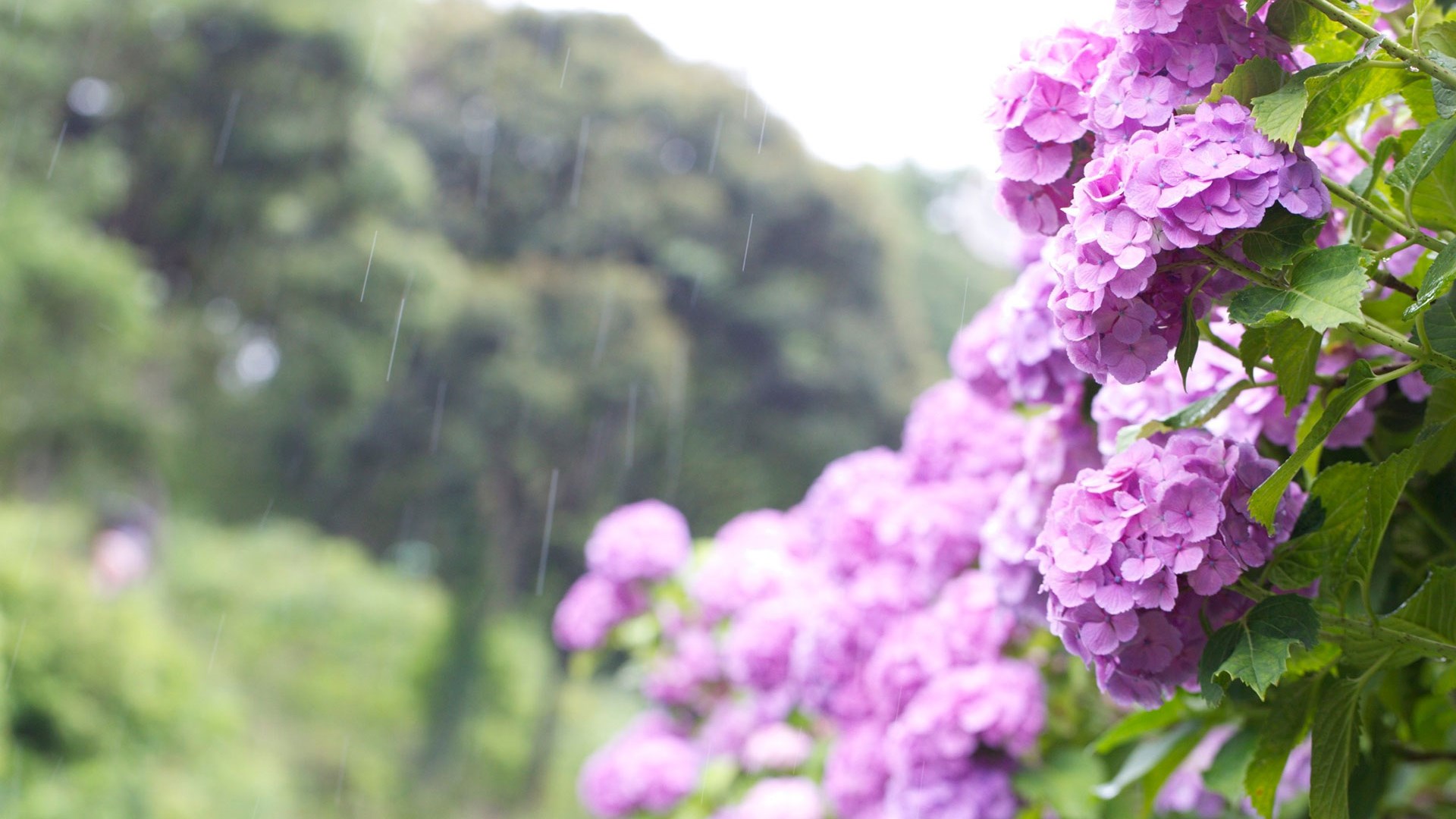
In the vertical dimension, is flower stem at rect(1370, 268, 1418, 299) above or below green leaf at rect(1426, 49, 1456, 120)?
below

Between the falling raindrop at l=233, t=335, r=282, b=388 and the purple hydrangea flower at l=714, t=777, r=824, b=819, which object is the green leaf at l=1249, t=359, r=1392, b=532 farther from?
the falling raindrop at l=233, t=335, r=282, b=388

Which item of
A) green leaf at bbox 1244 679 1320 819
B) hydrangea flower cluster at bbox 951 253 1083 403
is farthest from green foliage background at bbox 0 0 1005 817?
green leaf at bbox 1244 679 1320 819

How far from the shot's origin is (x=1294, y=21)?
0.54 metres

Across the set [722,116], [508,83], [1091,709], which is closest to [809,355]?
[722,116]

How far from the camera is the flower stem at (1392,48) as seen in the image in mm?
493

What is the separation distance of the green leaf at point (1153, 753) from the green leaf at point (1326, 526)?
1.18ft

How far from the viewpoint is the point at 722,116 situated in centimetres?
1053

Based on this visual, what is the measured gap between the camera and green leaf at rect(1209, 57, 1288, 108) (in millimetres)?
533

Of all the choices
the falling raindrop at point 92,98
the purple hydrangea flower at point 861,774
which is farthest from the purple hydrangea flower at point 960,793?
the falling raindrop at point 92,98

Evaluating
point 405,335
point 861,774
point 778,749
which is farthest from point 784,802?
point 405,335

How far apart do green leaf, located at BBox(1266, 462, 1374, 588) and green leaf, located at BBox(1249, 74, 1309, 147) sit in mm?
170

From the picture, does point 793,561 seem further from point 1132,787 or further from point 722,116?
point 722,116

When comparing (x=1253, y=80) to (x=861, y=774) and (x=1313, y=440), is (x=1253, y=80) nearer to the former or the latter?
(x=1313, y=440)

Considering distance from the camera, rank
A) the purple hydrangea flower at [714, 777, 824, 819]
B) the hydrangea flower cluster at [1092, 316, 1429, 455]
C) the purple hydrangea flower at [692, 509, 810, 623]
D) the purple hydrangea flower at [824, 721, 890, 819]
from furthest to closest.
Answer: the purple hydrangea flower at [692, 509, 810, 623] < the purple hydrangea flower at [714, 777, 824, 819] < the purple hydrangea flower at [824, 721, 890, 819] < the hydrangea flower cluster at [1092, 316, 1429, 455]
